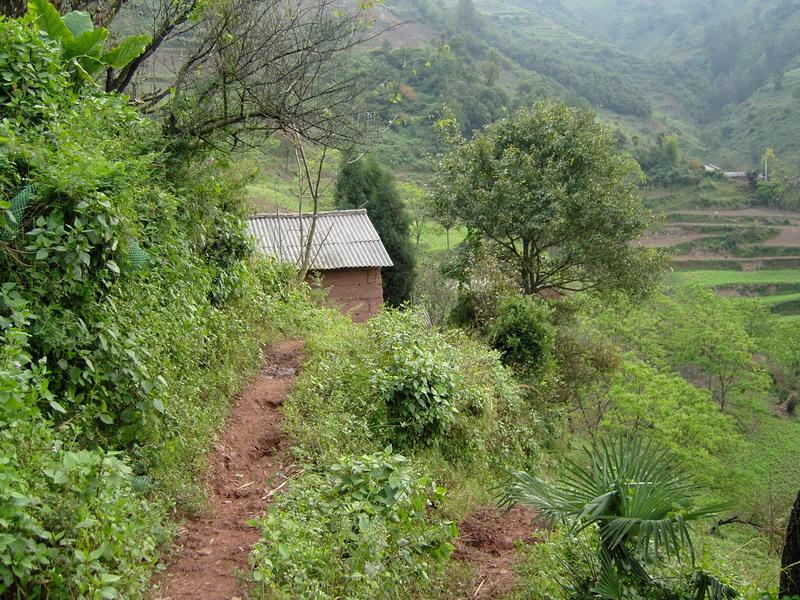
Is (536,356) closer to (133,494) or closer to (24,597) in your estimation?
(133,494)

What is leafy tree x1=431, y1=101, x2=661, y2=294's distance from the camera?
48.6ft

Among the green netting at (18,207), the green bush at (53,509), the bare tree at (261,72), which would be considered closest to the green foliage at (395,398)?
the green bush at (53,509)

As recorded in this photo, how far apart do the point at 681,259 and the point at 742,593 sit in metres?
46.9

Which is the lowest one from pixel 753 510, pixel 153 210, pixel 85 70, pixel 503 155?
pixel 753 510

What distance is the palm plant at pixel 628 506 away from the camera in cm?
405

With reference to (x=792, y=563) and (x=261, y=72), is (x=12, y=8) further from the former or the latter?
(x=792, y=563)

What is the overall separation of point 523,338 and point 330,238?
8.14 meters

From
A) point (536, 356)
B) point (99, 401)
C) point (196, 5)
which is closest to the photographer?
point (99, 401)

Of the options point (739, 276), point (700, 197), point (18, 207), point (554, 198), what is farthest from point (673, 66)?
point (18, 207)

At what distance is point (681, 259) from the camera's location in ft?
155

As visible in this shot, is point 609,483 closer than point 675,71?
Yes

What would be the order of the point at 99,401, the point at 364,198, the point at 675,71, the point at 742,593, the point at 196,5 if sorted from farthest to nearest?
the point at 675,71, the point at 364,198, the point at 196,5, the point at 99,401, the point at 742,593

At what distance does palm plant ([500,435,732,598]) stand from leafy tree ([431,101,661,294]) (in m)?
10.7

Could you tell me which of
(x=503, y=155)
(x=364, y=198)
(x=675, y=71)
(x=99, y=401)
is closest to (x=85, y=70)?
(x=99, y=401)
